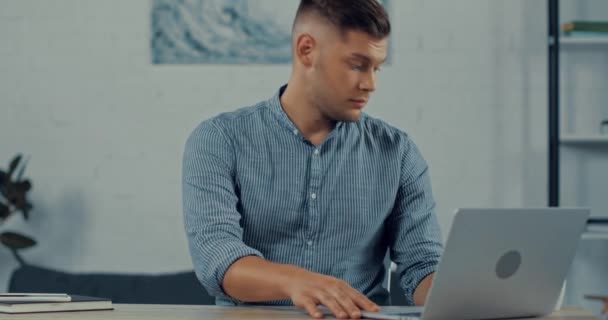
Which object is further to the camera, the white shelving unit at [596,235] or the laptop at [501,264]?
the white shelving unit at [596,235]

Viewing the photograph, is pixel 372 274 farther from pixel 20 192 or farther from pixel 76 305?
pixel 20 192

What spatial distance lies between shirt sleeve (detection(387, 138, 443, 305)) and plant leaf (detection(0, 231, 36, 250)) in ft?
6.06

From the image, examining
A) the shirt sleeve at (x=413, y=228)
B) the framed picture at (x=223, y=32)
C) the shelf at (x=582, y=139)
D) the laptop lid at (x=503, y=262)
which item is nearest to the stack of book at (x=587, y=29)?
the shelf at (x=582, y=139)

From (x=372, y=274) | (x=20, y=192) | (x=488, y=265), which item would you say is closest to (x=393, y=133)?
(x=372, y=274)

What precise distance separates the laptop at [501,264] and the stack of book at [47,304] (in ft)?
1.54

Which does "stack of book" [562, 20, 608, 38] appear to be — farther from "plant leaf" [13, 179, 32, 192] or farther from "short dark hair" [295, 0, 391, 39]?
"plant leaf" [13, 179, 32, 192]

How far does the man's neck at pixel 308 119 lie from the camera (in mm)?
2129

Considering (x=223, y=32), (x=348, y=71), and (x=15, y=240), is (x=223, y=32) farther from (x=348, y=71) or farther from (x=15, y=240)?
(x=348, y=71)

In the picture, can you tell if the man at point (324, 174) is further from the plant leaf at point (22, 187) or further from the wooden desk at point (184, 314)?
the plant leaf at point (22, 187)

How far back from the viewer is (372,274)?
6.98 ft

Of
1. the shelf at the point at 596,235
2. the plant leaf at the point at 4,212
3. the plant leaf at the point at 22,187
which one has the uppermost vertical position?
the plant leaf at the point at 22,187

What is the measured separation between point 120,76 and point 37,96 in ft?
1.09

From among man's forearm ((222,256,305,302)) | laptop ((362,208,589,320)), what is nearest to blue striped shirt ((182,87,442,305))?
man's forearm ((222,256,305,302))

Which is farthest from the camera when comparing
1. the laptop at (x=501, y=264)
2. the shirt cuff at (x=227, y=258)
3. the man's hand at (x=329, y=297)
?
the shirt cuff at (x=227, y=258)
